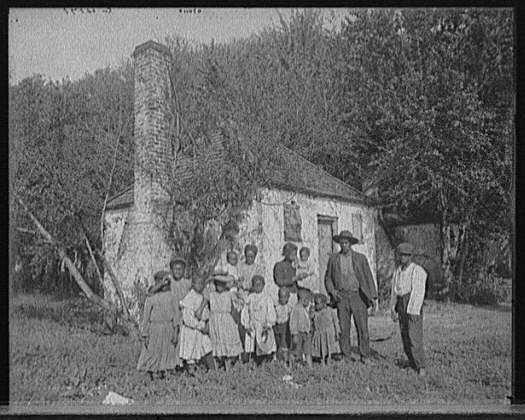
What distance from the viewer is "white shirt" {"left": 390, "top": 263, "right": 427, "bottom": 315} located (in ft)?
17.0

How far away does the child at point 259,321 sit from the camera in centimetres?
518

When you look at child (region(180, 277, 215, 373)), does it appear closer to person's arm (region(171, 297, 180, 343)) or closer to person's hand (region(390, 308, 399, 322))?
person's arm (region(171, 297, 180, 343))

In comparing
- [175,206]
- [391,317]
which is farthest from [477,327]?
[175,206]

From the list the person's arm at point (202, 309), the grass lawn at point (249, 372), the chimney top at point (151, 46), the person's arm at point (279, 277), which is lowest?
the grass lawn at point (249, 372)

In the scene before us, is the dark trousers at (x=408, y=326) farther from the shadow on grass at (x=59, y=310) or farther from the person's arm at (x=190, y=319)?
the shadow on grass at (x=59, y=310)

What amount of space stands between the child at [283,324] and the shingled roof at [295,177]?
0.84 meters

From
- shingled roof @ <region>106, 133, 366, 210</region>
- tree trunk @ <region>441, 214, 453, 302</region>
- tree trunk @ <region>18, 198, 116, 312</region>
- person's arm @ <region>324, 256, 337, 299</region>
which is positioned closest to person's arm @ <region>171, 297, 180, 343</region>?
tree trunk @ <region>18, 198, 116, 312</region>

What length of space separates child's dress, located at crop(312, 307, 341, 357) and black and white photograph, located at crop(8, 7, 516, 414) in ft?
0.04

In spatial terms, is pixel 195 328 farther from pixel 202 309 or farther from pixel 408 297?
pixel 408 297

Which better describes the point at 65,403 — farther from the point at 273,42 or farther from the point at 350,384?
the point at 273,42

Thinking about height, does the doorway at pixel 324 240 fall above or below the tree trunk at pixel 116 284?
above

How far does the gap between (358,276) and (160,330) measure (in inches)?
64.6

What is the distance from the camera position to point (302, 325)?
17.0 ft

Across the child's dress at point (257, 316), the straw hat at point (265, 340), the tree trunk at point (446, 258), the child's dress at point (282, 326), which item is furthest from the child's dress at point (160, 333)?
the tree trunk at point (446, 258)
